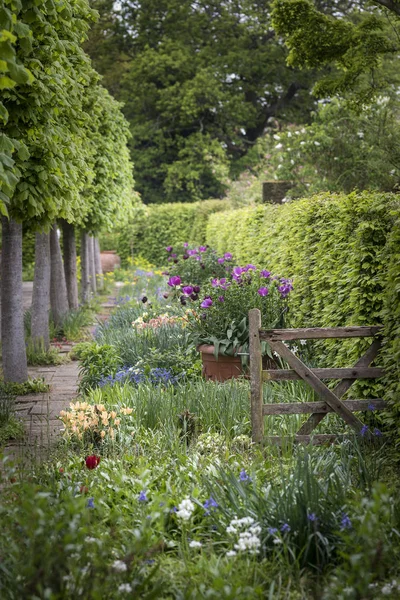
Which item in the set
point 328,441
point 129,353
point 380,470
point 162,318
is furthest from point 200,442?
point 162,318

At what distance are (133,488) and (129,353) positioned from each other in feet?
12.7

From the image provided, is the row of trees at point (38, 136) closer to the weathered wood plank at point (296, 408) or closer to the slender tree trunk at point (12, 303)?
the slender tree trunk at point (12, 303)

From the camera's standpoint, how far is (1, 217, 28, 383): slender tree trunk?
24.8 ft

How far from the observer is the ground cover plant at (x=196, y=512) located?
9.08ft

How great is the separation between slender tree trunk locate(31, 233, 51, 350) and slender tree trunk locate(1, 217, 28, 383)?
5.46 ft

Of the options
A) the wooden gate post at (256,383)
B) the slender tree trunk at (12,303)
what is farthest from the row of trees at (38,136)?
the wooden gate post at (256,383)

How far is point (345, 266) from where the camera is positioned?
592 centimetres

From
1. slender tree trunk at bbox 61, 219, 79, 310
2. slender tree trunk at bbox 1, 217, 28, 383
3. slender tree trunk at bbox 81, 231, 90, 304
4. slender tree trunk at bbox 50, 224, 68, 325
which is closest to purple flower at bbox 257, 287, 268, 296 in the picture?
slender tree trunk at bbox 1, 217, 28, 383

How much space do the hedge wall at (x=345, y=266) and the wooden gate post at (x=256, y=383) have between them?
2.76 ft

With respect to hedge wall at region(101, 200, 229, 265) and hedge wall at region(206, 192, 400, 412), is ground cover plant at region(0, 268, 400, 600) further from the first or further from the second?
hedge wall at region(101, 200, 229, 265)

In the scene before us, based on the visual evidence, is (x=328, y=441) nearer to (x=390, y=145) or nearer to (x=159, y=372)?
(x=159, y=372)

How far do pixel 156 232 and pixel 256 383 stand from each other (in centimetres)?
2270

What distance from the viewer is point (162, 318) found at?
889cm

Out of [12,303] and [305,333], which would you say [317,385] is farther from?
[12,303]
